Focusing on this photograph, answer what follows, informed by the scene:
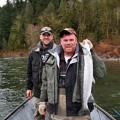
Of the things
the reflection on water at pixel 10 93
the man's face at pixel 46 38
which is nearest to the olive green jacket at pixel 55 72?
the man's face at pixel 46 38

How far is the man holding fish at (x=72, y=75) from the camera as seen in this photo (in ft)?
14.9

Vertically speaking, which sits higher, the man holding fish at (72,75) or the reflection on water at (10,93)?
the man holding fish at (72,75)

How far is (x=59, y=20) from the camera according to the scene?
68688mm

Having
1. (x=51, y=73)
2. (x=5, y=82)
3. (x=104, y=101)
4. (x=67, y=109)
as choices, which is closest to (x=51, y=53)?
(x=51, y=73)

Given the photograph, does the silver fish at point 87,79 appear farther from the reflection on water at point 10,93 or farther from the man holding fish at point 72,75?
the reflection on water at point 10,93

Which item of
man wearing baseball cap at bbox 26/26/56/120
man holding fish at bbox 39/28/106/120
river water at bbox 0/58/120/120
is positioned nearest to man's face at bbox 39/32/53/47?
man wearing baseball cap at bbox 26/26/56/120

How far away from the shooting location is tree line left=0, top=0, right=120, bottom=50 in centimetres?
5963

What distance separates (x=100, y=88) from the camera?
1908 cm

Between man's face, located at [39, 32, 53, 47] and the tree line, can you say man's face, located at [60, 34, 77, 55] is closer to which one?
man's face, located at [39, 32, 53, 47]

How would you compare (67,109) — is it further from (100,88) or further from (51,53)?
(100,88)

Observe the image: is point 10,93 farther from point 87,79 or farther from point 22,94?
point 87,79

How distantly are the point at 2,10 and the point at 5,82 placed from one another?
2761 inches

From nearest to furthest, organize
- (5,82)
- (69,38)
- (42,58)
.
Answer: (69,38)
(42,58)
(5,82)

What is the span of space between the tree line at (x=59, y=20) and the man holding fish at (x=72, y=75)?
52.4 m
